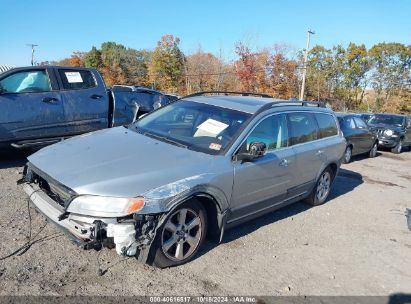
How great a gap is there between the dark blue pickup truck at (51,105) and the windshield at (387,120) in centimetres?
1316

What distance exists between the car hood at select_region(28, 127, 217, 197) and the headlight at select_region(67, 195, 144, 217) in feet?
0.16

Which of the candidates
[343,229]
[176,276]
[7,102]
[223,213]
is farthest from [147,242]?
[7,102]

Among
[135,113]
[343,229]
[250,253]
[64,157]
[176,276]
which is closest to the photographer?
[176,276]

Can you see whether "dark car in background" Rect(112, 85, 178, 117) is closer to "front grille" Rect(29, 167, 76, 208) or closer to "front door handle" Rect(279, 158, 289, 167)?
"front door handle" Rect(279, 158, 289, 167)

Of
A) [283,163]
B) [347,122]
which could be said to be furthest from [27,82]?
[347,122]

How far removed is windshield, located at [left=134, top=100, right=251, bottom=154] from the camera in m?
4.27

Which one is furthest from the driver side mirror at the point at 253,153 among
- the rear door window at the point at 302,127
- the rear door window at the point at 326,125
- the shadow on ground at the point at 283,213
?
the rear door window at the point at 326,125

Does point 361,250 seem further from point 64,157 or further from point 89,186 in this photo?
point 64,157

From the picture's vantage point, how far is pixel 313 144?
574cm

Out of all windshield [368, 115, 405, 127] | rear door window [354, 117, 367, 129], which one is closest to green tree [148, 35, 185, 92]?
windshield [368, 115, 405, 127]

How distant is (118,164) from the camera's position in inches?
143

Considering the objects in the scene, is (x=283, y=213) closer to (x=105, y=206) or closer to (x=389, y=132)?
(x=105, y=206)

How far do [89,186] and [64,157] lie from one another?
2.73 feet

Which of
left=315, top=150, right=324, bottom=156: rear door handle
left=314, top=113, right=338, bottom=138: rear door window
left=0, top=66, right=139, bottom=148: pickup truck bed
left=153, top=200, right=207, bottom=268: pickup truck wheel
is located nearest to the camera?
left=153, top=200, right=207, bottom=268: pickup truck wheel
